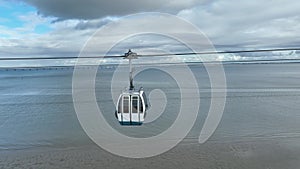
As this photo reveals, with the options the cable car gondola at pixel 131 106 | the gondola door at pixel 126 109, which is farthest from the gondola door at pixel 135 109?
the gondola door at pixel 126 109

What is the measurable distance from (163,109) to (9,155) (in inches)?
764

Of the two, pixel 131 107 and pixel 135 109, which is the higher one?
pixel 131 107

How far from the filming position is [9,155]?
20.7 m

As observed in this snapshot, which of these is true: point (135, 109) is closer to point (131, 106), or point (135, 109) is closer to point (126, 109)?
point (131, 106)

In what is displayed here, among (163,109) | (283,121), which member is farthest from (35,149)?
(283,121)

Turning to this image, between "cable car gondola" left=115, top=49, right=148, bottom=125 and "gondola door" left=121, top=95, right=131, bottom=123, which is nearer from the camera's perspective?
Result: "cable car gondola" left=115, top=49, right=148, bottom=125

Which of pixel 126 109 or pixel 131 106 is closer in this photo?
pixel 131 106

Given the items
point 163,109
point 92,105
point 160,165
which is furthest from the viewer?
point 92,105

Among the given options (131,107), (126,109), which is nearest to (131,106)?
(131,107)

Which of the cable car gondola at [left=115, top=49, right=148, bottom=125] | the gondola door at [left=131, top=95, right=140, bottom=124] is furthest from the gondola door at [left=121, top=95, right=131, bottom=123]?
the gondola door at [left=131, top=95, right=140, bottom=124]

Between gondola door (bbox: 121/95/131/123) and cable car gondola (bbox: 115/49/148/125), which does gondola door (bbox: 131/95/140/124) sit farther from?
gondola door (bbox: 121/95/131/123)

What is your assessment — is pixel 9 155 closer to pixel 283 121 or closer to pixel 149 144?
pixel 149 144

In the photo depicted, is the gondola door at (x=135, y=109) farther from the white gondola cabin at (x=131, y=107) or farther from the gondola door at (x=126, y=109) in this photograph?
the gondola door at (x=126, y=109)

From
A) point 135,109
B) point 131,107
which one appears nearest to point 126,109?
point 131,107
